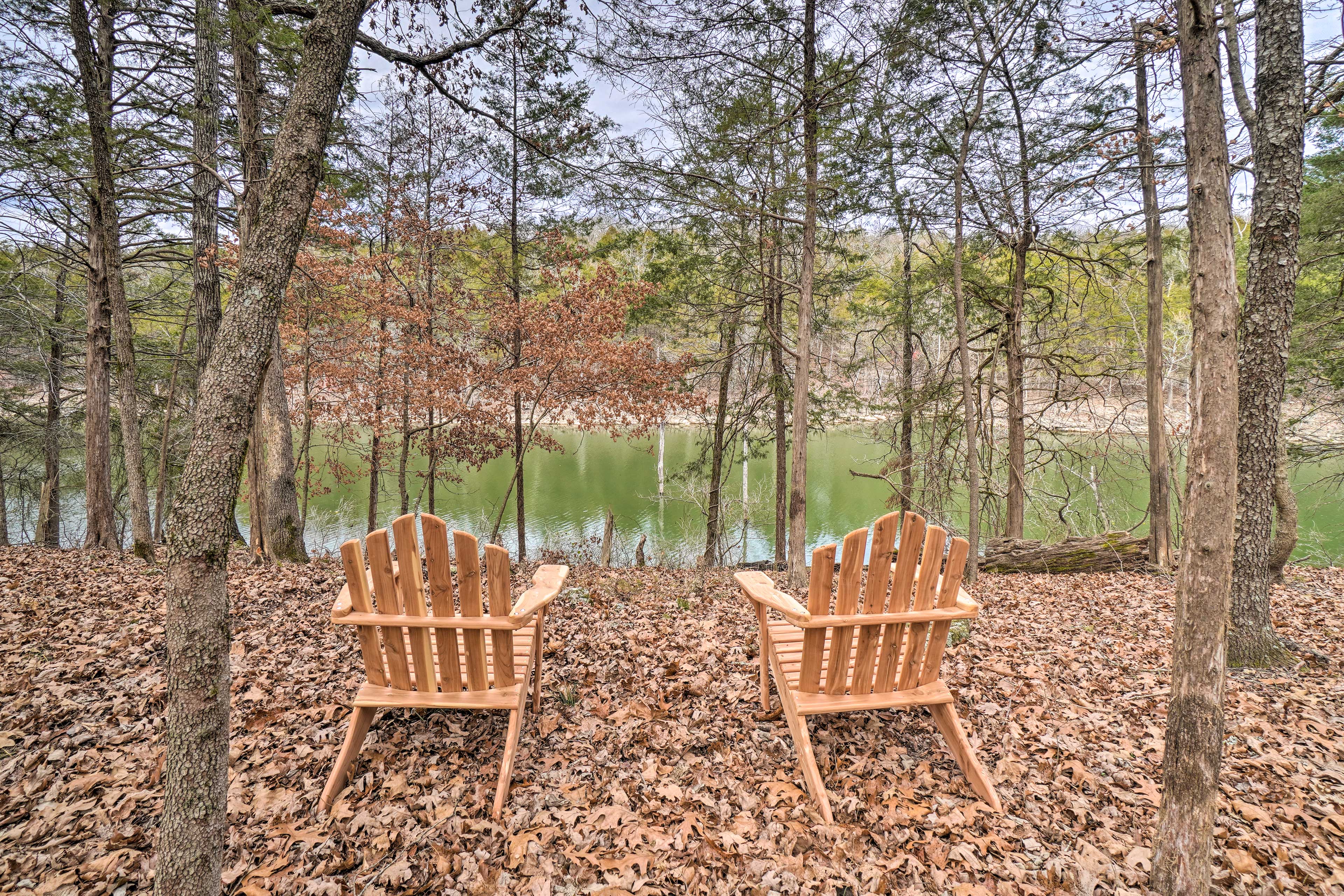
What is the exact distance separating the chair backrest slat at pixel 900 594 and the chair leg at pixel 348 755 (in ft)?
7.43

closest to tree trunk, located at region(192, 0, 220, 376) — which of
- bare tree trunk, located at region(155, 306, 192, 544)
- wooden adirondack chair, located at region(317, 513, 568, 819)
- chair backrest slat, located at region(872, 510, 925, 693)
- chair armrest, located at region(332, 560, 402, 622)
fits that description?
bare tree trunk, located at region(155, 306, 192, 544)

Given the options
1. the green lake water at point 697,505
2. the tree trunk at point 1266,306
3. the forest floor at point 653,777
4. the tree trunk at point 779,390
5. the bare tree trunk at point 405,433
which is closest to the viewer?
the forest floor at point 653,777

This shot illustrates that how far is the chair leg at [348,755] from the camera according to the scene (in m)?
2.14

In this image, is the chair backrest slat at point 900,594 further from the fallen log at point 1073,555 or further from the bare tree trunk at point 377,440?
the bare tree trunk at point 377,440

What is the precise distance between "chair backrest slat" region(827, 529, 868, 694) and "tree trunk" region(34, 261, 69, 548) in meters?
11.8

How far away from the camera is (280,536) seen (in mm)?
5766

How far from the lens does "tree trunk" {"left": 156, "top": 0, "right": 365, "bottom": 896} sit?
1.53 meters

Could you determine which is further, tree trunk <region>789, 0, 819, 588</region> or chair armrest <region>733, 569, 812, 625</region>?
tree trunk <region>789, 0, 819, 588</region>

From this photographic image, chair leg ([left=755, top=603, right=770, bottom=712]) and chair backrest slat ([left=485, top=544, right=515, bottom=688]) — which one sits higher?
chair backrest slat ([left=485, top=544, right=515, bottom=688])

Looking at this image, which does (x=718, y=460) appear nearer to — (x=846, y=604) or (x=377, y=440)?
(x=377, y=440)

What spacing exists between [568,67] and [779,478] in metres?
7.08

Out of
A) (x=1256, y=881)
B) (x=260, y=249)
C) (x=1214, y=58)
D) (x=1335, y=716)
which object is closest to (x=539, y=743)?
(x=260, y=249)

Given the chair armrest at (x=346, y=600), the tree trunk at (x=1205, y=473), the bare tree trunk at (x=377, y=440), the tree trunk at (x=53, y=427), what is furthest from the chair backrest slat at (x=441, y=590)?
the tree trunk at (x=53, y=427)

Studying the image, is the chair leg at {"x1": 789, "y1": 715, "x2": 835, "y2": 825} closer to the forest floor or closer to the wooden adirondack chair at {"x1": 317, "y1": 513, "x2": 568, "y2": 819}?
the forest floor
